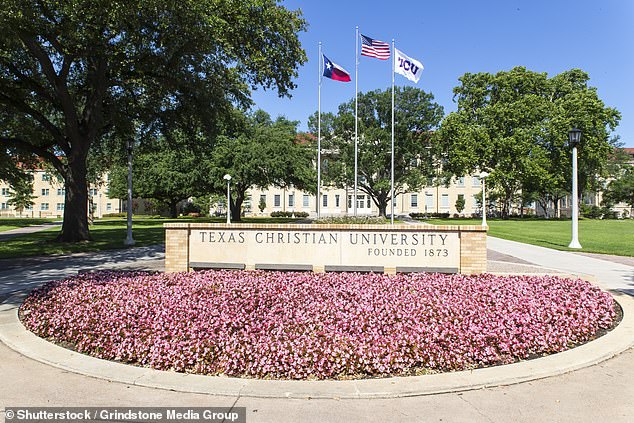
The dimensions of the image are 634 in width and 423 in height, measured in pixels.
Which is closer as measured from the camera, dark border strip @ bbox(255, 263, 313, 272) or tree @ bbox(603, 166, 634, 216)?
dark border strip @ bbox(255, 263, 313, 272)

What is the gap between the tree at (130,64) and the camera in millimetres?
12562

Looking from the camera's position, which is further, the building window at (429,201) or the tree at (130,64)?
the building window at (429,201)

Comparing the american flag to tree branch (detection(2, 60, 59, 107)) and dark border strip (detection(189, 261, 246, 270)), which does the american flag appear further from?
dark border strip (detection(189, 261, 246, 270))

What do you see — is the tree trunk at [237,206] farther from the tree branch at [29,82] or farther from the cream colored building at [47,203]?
the cream colored building at [47,203]

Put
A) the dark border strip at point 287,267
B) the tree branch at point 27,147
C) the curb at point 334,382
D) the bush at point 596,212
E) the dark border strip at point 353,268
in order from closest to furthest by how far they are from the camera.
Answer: the curb at point 334,382 → the dark border strip at point 353,268 → the dark border strip at point 287,267 → the tree branch at point 27,147 → the bush at point 596,212

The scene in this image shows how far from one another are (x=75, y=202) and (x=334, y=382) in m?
20.3

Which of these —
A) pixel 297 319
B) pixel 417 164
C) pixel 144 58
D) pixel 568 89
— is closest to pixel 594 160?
pixel 568 89

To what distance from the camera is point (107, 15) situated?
39.3 ft

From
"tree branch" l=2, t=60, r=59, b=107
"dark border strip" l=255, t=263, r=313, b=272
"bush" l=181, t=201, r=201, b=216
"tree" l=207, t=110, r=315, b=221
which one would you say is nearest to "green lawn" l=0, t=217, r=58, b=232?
"tree" l=207, t=110, r=315, b=221

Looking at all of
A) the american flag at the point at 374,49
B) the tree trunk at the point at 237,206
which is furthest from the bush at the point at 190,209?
the american flag at the point at 374,49

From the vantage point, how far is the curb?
4035 millimetres

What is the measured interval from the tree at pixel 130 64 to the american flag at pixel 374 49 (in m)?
6.52

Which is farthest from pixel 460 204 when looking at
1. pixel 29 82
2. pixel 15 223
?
pixel 29 82

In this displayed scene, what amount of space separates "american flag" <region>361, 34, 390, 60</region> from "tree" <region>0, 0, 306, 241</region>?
21.4 ft
